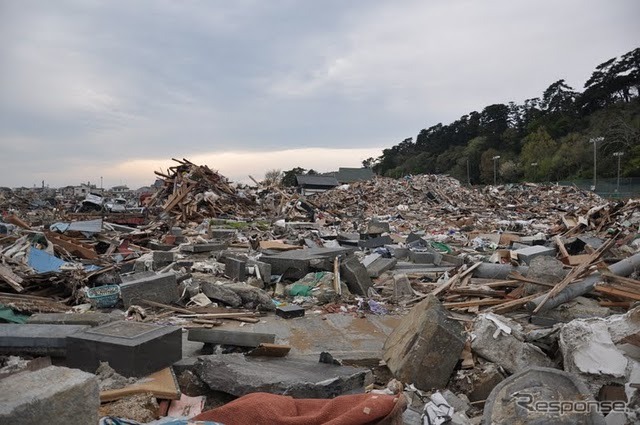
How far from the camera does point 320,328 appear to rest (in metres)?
5.79

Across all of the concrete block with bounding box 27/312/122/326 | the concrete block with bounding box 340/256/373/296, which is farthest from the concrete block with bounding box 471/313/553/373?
the concrete block with bounding box 27/312/122/326

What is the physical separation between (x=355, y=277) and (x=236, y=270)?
6.99ft

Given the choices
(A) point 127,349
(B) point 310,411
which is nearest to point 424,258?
(B) point 310,411

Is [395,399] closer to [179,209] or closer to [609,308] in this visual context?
[609,308]

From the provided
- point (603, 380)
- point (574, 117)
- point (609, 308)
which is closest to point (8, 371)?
point (603, 380)

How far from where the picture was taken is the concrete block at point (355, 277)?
7.67 m

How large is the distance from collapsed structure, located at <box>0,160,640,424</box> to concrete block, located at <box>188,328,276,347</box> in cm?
2

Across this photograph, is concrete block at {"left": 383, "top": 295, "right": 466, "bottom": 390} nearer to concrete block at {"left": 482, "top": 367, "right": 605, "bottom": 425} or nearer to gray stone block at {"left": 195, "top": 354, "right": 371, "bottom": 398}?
gray stone block at {"left": 195, "top": 354, "right": 371, "bottom": 398}

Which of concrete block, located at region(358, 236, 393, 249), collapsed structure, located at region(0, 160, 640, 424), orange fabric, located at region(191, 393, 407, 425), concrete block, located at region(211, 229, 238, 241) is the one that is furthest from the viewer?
concrete block, located at region(211, 229, 238, 241)

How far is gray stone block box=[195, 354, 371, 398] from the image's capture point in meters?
3.46

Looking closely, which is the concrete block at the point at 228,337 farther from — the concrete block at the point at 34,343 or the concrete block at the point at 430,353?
the concrete block at the point at 430,353

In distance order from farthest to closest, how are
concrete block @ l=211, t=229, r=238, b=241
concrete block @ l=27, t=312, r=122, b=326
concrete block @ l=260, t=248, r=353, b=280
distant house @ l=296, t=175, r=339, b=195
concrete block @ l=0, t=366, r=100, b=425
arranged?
1. distant house @ l=296, t=175, r=339, b=195
2. concrete block @ l=211, t=229, r=238, b=241
3. concrete block @ l=260, t=248, r=353, b=280
4. concrete block @ l=27, t=312, r=122, b=326
5. concrete block @ l=0, t=366, r=100, b=425

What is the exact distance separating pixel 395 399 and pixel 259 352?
5.63 ft

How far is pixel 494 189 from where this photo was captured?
3300cm
